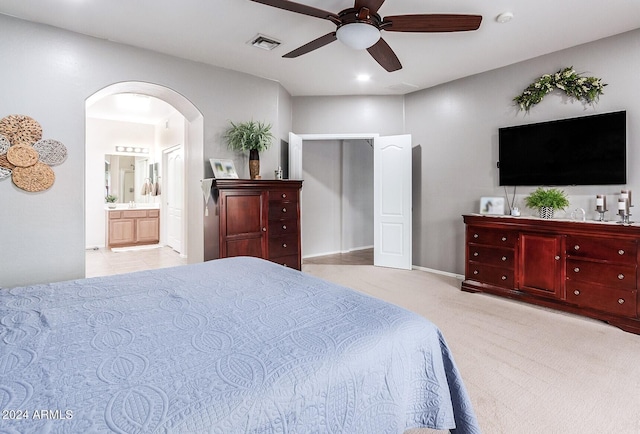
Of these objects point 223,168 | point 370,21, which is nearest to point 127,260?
point 223,168

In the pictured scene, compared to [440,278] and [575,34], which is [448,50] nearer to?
[575,34]

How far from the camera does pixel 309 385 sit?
3.05ft

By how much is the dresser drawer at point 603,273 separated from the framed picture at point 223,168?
152 inches

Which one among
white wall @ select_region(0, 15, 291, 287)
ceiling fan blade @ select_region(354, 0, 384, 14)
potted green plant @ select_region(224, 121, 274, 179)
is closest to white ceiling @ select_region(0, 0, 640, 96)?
white wall @ select_region(0, 15, 291, 287)

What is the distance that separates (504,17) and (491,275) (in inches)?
107

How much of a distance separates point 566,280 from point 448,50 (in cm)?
277

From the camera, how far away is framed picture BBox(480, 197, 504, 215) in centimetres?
430

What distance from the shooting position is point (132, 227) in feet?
24.5

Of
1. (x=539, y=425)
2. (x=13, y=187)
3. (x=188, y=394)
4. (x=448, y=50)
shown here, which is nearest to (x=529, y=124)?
(x=448, y=50)

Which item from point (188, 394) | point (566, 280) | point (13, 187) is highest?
point (13, 187)

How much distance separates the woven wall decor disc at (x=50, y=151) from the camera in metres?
3.12

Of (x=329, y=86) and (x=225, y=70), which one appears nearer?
(x=225, y=70)

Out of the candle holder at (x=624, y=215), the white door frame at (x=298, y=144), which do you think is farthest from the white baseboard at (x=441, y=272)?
the candle holder at (x=624, y=215)

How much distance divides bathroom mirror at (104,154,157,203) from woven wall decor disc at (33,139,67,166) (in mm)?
4857
